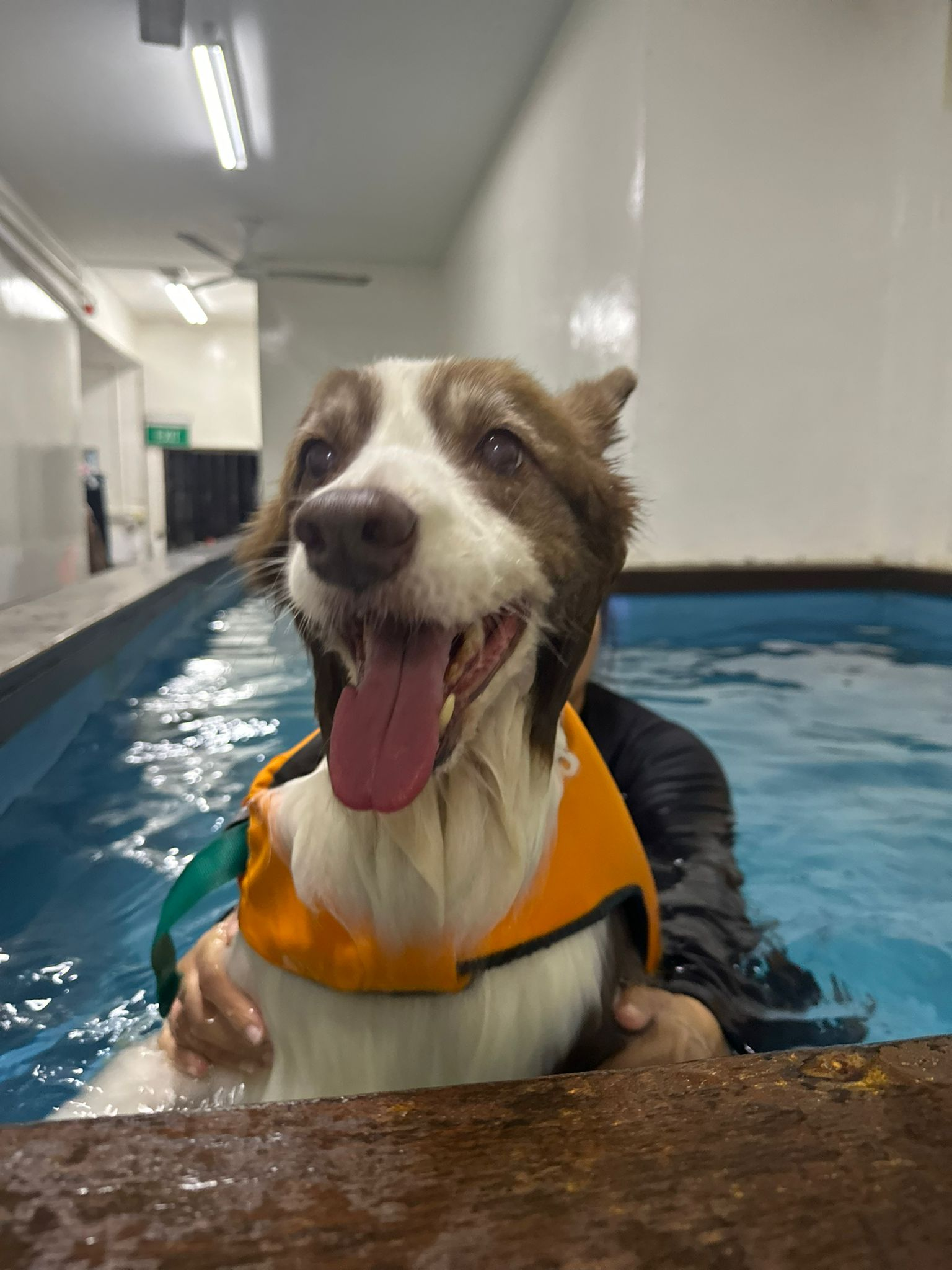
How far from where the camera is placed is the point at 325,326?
13250 mm

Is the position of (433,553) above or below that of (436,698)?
above

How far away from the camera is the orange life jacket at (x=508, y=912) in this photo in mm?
1267

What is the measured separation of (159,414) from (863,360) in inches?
572

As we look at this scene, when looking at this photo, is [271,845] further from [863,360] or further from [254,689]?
[863,360]

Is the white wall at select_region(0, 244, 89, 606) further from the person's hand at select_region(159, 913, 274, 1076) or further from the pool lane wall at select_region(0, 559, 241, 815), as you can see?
the person's hand at select_region(159, 913, 274, 1076)

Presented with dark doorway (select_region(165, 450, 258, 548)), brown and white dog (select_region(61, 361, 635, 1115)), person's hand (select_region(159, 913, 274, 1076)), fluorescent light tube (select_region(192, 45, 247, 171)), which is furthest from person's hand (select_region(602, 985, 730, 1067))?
dark doorway (select_region(165, 450, 258, 548))

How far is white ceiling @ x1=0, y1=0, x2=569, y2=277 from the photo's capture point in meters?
6.62

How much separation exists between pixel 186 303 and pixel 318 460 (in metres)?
14.4

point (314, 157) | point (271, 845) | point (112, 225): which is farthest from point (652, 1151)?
point (112, 225)

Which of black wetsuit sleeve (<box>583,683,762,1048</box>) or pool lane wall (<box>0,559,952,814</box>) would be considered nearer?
black wetsuit sleeve (<box>583,683,762,1048</box>)

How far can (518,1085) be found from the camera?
0.87m

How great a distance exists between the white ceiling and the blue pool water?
186 inches

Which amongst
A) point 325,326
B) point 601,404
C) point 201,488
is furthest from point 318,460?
point 201,488

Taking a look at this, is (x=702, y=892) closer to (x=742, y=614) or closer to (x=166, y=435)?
(x=742, y=614)
